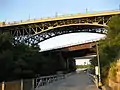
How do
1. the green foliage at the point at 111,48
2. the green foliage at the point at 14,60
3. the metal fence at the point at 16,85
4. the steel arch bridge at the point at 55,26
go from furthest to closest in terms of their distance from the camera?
1. the steel arch bridge at the point at 55,26
2. the green foliage at the point at 111,48
3. the green foliage at the point at 14,60
4. the metal fence at the point at 16,85

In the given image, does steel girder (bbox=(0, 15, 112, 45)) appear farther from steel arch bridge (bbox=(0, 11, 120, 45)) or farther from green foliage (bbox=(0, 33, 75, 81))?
green foliage (bbox=(0, 33, 75, 81))

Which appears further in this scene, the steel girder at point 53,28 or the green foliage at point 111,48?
the steel girder at point 53,28

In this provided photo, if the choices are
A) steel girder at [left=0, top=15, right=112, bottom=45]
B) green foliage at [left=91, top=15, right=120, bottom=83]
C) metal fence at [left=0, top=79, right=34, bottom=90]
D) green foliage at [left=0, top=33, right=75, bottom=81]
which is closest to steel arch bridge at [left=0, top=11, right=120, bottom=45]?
steel girder at [left=0, top=15, right=112, bottom=45]

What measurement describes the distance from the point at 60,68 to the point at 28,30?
14251mm

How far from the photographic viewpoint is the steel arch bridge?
76.1 metres

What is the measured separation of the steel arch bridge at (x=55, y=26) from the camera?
250 feet

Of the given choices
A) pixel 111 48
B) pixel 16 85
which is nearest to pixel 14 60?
pixel 111 48

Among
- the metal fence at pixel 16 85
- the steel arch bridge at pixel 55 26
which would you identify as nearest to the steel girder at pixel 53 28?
the steel arch bridge at pixel 55 26

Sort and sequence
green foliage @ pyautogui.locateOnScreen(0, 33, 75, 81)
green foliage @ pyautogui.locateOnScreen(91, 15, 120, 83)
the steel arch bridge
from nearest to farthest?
1. green foliage @ pyautogui.locateOnScreen(0, 33, 75, 81)
2. green foliage @ pyautogui.locateOnScreen(91, 15, 120, 83)
3. the steel arch bridge

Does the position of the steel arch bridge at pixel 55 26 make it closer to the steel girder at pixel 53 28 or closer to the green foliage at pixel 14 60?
the steel girder at pixel 53 28

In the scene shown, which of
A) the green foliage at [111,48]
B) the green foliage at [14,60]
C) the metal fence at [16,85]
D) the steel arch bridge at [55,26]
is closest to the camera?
the metal fence at [16,85]

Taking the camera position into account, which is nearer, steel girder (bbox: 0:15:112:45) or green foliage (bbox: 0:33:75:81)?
green foliage (bbox: 0:33:75:81)

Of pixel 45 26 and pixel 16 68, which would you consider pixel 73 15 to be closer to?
pixel 45 26

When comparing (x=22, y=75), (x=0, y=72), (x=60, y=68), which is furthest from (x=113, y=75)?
(x=60, y=68)
